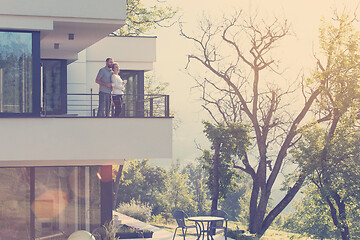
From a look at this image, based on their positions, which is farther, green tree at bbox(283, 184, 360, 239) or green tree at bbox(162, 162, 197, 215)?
green tree at bbox(162, 162, 197, 215)

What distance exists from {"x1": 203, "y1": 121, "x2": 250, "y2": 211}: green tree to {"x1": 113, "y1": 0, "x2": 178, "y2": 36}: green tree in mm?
15996

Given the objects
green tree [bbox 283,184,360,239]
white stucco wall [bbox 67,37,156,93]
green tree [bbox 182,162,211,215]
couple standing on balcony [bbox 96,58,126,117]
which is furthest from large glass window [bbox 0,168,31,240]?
green tree [bbox 182,162,211,215]

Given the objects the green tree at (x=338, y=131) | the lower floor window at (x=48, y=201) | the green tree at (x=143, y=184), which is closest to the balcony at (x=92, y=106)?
the lower floor window at (x=48, y=201)

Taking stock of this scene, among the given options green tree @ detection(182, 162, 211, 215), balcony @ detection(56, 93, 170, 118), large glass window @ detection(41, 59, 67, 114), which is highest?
large glass window @ detection(41, 59, 67, 114)

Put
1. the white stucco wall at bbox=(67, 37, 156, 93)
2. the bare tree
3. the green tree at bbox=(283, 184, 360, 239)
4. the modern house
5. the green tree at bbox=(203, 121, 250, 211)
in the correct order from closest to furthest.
A: 1. the modern house
2. the white stucco wall at bbox=(67, 37, 156, 93)
3. the green tree at bbox=(203, 121, 250, 211)
4. the green tree at bbox=(283, 184, 360, 239)
5. the bare tree

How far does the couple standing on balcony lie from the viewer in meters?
15.9

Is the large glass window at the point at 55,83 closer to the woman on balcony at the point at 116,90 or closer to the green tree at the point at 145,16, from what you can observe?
the woman on balcony at the point at 116,90

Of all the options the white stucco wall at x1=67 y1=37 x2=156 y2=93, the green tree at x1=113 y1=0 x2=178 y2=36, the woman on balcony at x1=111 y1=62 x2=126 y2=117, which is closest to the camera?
the woman on balcony at x1=111 y1=62 x2=126 y2=117

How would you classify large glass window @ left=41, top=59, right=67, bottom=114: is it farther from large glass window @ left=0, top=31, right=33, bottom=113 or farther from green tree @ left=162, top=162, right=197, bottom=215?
green tree @ left=162, top=162, right=197, bottom=215

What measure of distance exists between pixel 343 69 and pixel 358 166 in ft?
15.7

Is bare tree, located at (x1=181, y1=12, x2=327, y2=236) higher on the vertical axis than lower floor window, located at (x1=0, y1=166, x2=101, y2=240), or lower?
higher

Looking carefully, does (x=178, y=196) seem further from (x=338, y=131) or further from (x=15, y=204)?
(x=15, y=204)

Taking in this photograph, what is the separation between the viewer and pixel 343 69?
28344 millimetres

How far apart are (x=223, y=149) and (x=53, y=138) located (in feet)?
42.2
